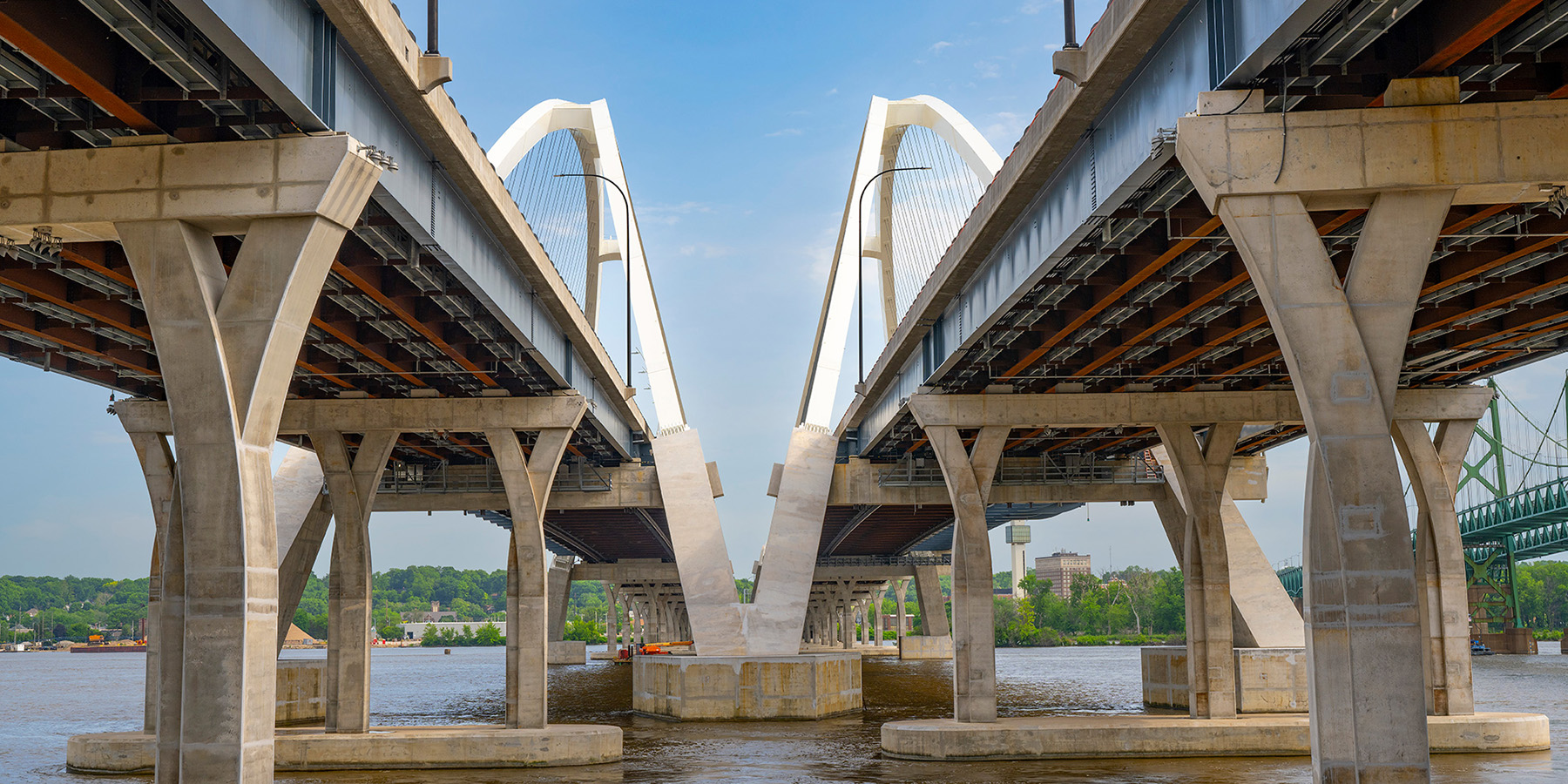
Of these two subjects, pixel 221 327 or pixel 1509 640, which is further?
pixel 1509 640

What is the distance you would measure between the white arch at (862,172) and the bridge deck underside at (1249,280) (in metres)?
12.7

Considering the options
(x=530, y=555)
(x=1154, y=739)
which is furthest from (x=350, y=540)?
(x=1154, y=739)

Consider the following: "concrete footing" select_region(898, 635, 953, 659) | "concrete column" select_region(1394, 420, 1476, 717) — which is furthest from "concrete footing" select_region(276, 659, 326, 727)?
"concrete footing" select_region(898, 635, 953, 659)

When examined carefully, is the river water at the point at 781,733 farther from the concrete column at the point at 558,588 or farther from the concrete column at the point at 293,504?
the concrete column at the point at 558,588

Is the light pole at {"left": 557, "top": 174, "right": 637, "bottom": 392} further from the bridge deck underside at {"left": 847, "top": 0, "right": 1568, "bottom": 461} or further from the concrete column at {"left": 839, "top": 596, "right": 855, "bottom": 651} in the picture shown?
Result: the concrete column at {"left": 839, "top": 596, "right": 855, "bottom": 651}

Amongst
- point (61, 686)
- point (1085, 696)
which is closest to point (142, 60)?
point (1085, 696)

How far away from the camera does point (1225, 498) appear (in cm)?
5384

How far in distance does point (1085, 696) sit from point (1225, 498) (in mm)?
12079

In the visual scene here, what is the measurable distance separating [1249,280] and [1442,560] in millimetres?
16245

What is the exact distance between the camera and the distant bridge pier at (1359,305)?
48.2ft

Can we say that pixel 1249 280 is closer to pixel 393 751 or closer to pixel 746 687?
pixel 393 751

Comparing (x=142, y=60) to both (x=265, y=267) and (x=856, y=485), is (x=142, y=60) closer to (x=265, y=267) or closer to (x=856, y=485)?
(x=265, y=267)

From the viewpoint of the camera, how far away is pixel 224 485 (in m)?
15.5

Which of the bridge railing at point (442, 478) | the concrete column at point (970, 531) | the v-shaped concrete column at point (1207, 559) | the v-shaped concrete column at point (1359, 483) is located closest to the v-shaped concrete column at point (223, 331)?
the v-shaped concrete column at point (1359, 483)
